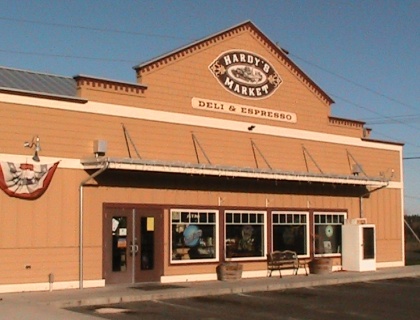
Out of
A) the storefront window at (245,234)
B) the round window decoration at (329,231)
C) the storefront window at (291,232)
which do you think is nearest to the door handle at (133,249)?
the storefront window at (245,234)

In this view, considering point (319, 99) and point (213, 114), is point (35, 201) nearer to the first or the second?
point (213, 114)

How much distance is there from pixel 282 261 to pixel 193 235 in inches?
151

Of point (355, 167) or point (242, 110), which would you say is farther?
point (355, 167)

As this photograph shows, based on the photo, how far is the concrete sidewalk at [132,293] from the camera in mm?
15758

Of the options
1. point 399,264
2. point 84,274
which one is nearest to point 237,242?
point 84,274

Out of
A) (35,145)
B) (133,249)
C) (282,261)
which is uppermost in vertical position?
(35,145)

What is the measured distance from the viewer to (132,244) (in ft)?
70.9

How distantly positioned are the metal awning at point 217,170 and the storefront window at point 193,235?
1.66 metres

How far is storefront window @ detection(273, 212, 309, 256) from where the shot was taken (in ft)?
85.3

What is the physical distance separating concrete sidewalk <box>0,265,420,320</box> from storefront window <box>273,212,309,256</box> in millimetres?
1246

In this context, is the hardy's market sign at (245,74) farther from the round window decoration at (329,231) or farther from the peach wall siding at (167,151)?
the round window decoration at (329,231)

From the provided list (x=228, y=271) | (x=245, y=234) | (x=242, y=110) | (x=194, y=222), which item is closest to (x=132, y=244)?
(x=194, y=222)

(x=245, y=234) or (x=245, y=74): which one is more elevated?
(x=245, y=74)

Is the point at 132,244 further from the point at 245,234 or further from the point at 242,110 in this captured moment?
the point at 242,110
